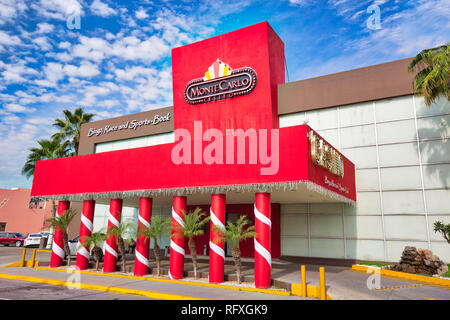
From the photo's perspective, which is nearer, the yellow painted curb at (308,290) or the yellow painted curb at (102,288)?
the yellow painted curb at (102,288)

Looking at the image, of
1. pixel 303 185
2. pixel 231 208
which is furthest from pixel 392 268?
pixel 231 208

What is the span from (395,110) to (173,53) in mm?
14434

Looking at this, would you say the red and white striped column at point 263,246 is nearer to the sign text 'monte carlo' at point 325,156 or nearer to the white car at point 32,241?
the sign text 'monte carlo' at point 325,156

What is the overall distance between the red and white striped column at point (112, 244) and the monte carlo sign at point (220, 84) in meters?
7.97

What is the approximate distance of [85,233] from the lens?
61.0ft

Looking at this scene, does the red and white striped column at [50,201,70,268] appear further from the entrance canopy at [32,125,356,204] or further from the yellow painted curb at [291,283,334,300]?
the yellow painted curb at [291,283,334,300]

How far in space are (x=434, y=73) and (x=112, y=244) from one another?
60.3 ft

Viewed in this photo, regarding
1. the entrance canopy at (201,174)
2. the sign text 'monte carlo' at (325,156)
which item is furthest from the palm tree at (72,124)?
the sign text 'monte carlo' at (325,156)

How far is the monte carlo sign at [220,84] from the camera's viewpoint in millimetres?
19031

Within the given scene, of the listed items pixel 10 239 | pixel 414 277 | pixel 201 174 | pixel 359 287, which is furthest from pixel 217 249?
pixel 10 239

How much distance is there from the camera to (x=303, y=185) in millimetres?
13023

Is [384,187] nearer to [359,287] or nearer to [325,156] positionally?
[325,156]

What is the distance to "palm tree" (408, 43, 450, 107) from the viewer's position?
15031 mm

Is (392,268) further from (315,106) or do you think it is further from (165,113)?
(165,113)
